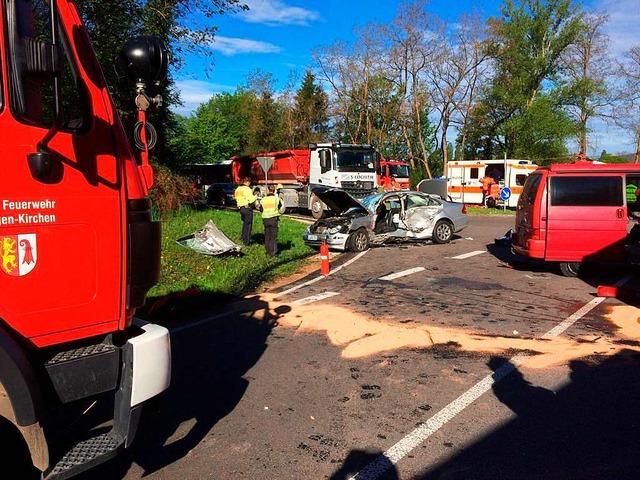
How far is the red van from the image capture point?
30.0ft

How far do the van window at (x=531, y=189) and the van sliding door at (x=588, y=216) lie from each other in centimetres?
28

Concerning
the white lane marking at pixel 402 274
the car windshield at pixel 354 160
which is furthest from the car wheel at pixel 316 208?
the white lane marking at pixel 402 274

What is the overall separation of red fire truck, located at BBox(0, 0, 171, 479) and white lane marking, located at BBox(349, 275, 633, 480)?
4.85 ft

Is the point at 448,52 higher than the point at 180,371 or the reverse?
higher

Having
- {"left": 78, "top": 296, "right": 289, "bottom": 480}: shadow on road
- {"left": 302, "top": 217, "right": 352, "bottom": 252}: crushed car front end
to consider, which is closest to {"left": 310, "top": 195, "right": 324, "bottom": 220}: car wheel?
{"left": 302, "top": 217, "right": 352, "bottom": 252}: crushed car front end

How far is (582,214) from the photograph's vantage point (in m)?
9.23

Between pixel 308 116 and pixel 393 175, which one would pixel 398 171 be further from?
pixel 308 116

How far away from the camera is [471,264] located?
11.4 m

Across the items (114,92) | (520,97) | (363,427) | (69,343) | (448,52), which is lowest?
(363,427)

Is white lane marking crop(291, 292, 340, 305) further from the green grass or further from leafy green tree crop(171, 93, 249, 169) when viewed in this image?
leafy green tree crop(171, 93, 249, 169)

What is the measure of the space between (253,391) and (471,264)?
7.95m

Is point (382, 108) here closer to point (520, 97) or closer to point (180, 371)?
point (520, 97)

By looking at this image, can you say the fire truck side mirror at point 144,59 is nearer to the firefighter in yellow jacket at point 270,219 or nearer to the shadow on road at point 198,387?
the shadow on road at point 198,387

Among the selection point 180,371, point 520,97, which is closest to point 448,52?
point 520,97
